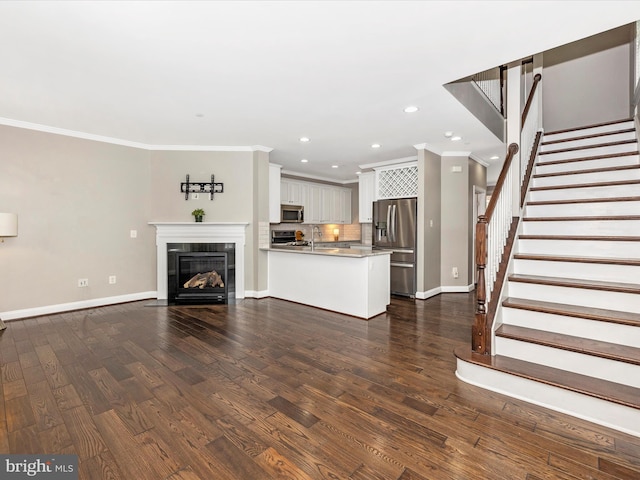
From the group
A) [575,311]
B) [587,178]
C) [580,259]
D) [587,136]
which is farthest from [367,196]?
[575,311]

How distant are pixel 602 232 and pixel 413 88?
232cm

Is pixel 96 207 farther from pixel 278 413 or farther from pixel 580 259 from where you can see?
pixel 580 259

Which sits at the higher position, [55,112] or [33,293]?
[55,112]

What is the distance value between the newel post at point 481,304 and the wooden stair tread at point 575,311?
0.36 m

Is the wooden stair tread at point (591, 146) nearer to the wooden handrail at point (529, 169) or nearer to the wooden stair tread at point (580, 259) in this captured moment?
the wooden handrail at point (529, 169)

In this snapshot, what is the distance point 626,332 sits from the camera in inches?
89.4

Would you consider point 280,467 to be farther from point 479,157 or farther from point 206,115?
point 479,157

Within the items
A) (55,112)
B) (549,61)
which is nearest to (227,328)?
(55,112)

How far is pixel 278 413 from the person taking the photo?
83.5 inches

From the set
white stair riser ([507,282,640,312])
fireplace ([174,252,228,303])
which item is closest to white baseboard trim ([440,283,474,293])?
Answer: white stair riser ([507,282,640,312])

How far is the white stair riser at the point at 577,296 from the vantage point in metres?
2.45

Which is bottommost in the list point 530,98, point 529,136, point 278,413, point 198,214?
point 278,413

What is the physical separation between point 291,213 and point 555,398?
5.90m

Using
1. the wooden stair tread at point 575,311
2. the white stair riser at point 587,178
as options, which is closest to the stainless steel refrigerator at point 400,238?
the white stair riser at point 587,178
